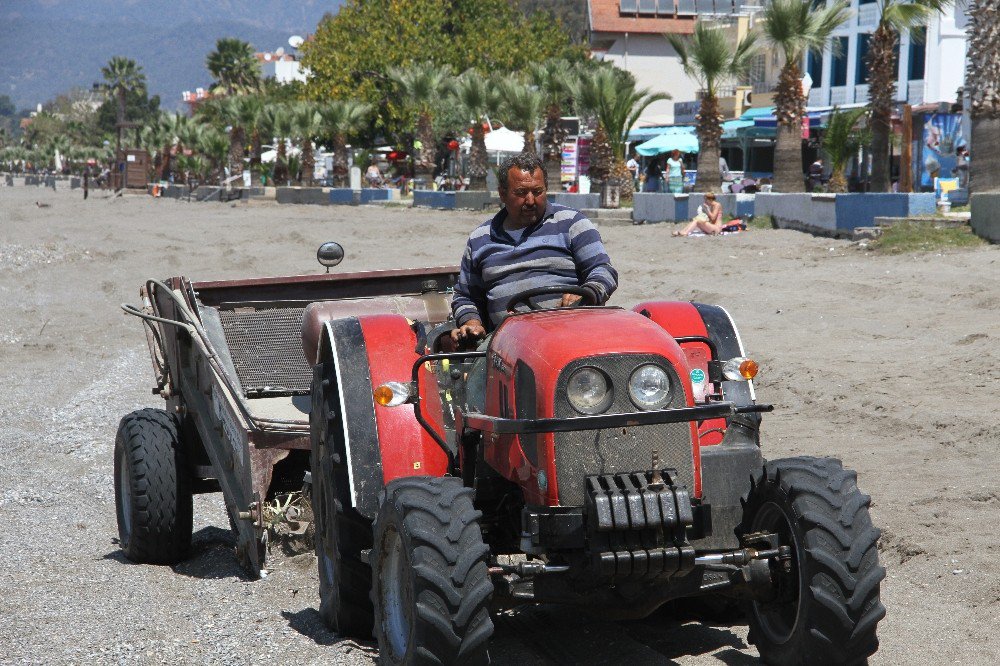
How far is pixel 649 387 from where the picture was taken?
4.06 metres

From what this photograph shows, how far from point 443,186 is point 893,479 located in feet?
143

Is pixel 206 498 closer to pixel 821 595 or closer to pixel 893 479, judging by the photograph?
pixel 893 479

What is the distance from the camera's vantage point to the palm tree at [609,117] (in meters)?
31.9

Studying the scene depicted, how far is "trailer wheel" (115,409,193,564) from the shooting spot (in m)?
6.74

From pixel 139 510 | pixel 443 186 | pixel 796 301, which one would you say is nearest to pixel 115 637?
pixel 139 510

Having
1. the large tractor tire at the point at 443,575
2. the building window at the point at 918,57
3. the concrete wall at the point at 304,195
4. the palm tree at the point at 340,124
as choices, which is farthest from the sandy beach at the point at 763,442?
the palm tree at the point at 340,124

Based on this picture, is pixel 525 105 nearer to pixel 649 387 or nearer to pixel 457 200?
pixel 457 200

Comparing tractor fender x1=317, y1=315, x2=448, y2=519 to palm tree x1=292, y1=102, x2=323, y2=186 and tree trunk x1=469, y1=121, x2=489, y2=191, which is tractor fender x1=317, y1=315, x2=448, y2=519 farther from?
palm tree x1=292, y1=102, x2=323, y2=186

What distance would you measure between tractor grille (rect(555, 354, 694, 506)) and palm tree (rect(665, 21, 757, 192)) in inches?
978

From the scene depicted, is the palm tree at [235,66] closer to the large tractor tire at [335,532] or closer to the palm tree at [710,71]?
the palm tree at [710,71]

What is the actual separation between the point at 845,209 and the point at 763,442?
11.8 m

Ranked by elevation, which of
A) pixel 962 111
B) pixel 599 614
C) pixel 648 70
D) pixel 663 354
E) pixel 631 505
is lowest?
pixel 599 614

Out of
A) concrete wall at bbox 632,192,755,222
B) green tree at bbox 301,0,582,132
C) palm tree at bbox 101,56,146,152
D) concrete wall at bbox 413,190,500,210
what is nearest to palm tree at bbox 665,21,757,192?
concrete wall at bbox 632,192,755,222

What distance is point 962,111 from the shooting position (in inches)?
1175
